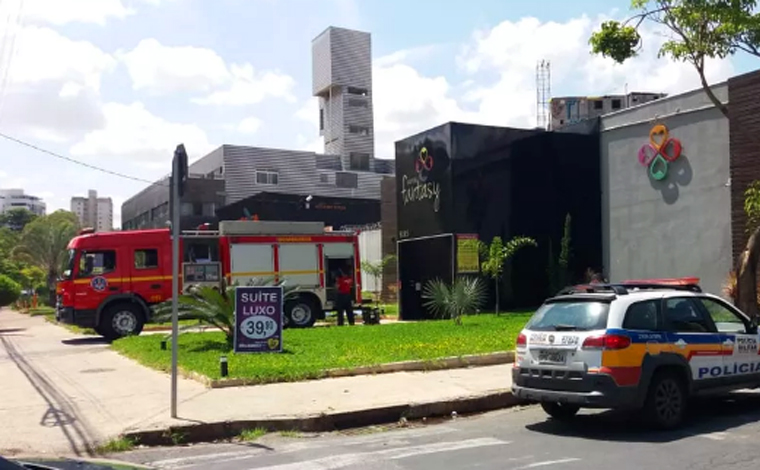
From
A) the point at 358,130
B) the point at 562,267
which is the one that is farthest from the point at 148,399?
the point at 358,130

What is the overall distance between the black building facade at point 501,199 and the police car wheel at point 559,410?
1520 cm

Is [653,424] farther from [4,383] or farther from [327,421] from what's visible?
[4,383]

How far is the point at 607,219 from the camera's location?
26609mm

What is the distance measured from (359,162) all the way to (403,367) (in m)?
69.2

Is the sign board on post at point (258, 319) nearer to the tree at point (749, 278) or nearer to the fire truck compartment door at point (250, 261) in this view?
the fire truck compartment door at point (250, 261)

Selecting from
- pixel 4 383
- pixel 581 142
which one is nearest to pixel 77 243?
pixel 4 383

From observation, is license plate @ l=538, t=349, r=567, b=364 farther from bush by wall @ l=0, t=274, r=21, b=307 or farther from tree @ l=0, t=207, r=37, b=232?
tree @ l=0, t=207, r=37, b=232

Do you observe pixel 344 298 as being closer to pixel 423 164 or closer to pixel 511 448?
pixel 423 164

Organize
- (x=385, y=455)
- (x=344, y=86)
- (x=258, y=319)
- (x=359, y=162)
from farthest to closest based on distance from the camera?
(x=344, y=86), (x=359, y=162), (x=258, y=319), (x=385, y=455)

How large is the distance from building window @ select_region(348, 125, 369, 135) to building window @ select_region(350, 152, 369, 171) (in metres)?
6.70

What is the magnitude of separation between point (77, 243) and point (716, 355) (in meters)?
17.5

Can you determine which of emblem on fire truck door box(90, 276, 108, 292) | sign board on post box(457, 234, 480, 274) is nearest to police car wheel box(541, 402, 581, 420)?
sign board on post box(457, 234, 480, 274)

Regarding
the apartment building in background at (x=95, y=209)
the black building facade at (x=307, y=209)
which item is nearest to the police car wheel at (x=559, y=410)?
the black building facade at (x=307, y=209)

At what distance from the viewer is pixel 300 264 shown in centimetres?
2383
